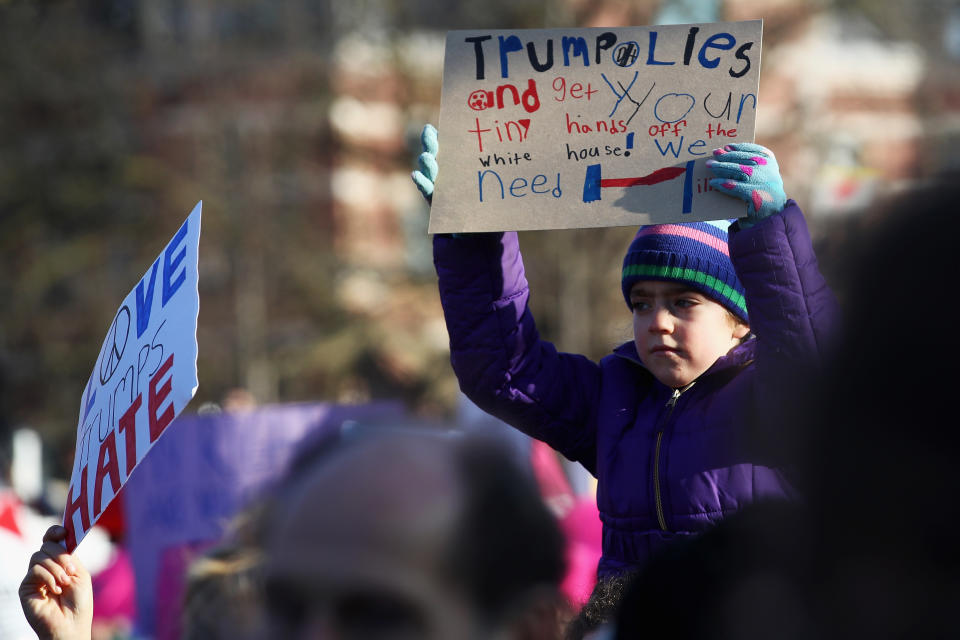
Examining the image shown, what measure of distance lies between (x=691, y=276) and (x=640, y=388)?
0.27m

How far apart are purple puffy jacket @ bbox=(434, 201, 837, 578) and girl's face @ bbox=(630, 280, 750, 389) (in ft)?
0.13

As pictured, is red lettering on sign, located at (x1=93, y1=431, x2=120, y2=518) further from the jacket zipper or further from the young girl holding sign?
the jacket zipper

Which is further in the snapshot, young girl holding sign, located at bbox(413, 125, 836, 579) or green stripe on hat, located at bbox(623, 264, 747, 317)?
green stripe on hat, located at bbox(623, 264, 747, 317)

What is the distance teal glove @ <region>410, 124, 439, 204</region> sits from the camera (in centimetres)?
254

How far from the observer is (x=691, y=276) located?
247cm

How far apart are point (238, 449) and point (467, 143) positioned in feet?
12.6

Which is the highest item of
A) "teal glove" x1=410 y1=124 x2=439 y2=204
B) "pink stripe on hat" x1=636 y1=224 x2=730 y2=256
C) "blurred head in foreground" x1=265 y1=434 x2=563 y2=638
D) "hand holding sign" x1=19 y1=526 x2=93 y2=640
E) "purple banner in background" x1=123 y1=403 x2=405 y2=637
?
"teal glove" x1=410 y1=124 x2=439 y2=204

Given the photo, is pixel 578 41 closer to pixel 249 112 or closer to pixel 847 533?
pixel 847 533

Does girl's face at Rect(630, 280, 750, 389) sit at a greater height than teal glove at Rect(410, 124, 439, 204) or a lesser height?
lesser

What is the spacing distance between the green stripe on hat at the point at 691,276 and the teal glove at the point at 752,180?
19 cm

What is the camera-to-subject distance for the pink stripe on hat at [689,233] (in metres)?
2.54

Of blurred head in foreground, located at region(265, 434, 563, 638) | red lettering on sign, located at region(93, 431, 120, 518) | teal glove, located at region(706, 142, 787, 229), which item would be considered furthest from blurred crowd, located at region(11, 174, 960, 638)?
teal glove, located at region(706, 142, 787, 229)

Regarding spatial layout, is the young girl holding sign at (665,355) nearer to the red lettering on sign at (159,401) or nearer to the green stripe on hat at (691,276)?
the green stripe on hat at (691,276)

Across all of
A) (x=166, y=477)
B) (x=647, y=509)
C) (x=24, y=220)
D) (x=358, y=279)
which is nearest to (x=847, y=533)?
(x=647, y=509)
